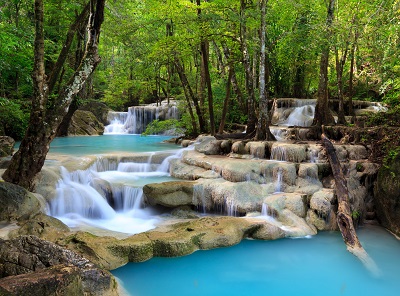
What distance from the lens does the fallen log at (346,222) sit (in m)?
5.51

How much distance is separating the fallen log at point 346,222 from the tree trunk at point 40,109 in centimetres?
583

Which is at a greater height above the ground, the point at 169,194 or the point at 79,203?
the point at 169,194

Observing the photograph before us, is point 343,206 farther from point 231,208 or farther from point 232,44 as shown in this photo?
point 232,44

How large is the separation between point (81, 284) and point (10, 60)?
854 centimetres

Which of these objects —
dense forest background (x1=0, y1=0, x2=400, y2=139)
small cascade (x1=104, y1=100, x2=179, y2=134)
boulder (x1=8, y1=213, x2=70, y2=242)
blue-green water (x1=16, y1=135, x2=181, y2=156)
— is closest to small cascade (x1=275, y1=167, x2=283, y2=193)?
dense forest background (x1=0, y1=0, x2=400, y2=139)

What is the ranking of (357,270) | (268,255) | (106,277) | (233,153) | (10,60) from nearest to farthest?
(106,277) → (357,270) → (268,255) → (10,60) → (233,153)

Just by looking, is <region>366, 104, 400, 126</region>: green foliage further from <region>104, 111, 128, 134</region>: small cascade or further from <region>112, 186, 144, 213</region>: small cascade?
<region>104, 111, 128, 134</region>: small cascade

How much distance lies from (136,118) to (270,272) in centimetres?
2140

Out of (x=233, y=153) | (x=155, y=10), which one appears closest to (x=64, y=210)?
(x=233, y=153)

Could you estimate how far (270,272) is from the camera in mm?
5168

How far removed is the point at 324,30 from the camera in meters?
8.88

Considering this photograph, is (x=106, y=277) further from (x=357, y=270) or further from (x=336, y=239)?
(x=336, y=239)

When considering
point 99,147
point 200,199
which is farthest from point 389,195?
point 99,147

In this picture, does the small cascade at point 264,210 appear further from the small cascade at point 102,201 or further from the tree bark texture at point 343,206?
Answer: the small cascade at point 102,201
